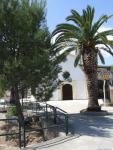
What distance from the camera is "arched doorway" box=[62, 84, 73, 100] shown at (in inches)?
1901

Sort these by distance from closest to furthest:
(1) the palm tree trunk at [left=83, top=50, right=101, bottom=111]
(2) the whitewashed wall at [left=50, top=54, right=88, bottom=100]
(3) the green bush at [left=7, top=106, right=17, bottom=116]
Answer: (3) the green bush at [left=7, top=106, right=17, bottom=116], (1) the palm tree trunk at [left=83, top=50, right=101, bottom=111], (2) the whitewashed wall at [left=50, top=54, right=88, bottom=100]

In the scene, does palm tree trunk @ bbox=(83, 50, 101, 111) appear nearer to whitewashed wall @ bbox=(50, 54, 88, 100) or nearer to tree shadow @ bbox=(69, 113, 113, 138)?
tree shadow @ bbox=(69, 113, 113, 138)

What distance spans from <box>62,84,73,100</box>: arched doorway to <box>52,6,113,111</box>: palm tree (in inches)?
797

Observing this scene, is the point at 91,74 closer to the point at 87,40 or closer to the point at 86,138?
the point at 87,40

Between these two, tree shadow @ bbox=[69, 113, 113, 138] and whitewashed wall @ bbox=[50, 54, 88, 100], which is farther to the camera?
whitewashed wall @ bbox=[50, 54, 88, 100]

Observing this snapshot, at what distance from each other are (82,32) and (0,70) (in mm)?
8740

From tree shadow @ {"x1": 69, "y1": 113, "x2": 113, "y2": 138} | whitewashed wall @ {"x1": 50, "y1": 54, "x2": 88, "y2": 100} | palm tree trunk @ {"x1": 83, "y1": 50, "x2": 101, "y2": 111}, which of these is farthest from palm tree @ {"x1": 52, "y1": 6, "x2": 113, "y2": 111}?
whitewashed wall @ {"x1": 50, "y1": 54, "x2": 88, "y2": 100}

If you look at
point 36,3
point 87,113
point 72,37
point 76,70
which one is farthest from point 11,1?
point 76,70

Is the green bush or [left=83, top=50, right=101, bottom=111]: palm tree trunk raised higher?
[left=83, top=50, right=101, bottom=111]: palm tree trunk

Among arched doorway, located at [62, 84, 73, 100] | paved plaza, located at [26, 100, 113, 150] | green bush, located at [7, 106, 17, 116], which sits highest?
arched doorway, located at [62, 84, 73, 100]

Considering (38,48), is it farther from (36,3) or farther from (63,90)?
(63,90)

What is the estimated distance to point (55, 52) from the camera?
2403cm

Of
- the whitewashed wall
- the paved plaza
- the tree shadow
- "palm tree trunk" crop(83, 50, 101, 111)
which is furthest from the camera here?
the whitewashed wall

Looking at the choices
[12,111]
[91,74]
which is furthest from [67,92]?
[12,111]
